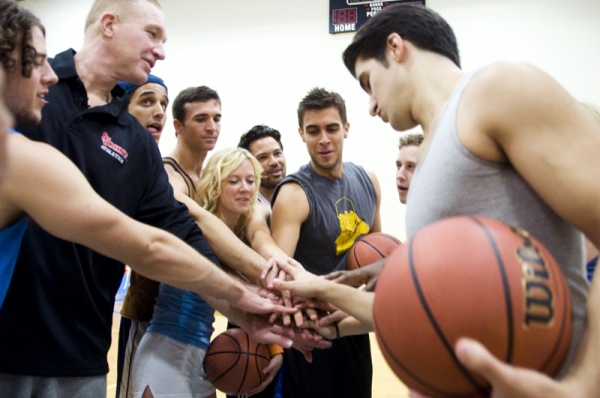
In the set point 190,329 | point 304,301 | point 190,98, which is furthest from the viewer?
point 190,98

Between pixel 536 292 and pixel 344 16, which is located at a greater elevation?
pixel 344 16

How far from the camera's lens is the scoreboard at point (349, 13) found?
304 inches

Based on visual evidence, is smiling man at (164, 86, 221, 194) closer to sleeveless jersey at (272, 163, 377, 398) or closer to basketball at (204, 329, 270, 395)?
sleeveless jersey at (272, 163, 377, 398)

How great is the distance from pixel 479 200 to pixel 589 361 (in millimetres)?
423

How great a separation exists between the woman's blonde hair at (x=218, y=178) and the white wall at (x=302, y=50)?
4.40 m

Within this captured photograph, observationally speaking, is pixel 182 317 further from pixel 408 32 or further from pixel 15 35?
pixel 408 32

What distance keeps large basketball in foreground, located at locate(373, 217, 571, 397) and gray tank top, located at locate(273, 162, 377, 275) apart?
2022mm

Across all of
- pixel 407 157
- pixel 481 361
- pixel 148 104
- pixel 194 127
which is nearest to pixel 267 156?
pixel 194 127

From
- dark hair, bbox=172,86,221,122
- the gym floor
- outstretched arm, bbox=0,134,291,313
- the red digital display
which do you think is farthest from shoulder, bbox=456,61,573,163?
the red digital display

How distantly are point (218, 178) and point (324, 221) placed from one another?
28.5 inches

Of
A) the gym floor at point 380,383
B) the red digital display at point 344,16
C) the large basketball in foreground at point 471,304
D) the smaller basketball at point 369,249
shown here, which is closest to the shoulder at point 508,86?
the large basketball in foreground at point 471,304

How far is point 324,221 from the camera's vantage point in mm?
3105

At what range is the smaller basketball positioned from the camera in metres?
2.85

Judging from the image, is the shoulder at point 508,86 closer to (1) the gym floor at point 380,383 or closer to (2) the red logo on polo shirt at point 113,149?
(2) the red logo on polo shirt at point 113,149
